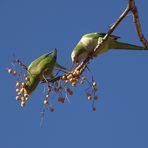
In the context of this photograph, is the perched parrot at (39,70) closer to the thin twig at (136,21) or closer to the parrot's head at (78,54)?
the parrot's head at (78,54)

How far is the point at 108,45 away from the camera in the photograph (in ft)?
9.47

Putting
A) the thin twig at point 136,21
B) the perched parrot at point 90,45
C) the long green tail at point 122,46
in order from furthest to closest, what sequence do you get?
the perched parrot at point 90,45 → the long green tail at point 122,46 → the thin twig at point 136,21

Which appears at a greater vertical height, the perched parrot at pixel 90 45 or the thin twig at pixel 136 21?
the perched parrot at pixel 90 45

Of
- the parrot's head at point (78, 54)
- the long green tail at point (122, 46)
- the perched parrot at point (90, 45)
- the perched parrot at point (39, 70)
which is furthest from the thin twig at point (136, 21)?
the parrot's head at point (78, 54)

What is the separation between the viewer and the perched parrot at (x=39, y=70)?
2459mm

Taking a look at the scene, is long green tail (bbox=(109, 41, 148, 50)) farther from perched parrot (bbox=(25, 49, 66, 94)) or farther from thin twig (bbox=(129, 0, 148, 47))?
perched parrot (bbox=(25, 49, 66, 94))

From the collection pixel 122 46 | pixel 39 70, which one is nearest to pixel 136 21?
pixel 122 46

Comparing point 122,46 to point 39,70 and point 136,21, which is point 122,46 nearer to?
point 136,21

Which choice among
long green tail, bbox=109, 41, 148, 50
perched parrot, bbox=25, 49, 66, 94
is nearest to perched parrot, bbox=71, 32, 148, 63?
long green tail, bbox=109, 41, 148, 50

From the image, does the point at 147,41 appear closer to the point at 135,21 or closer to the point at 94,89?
the point at 135,21

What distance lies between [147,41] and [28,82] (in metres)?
0.86

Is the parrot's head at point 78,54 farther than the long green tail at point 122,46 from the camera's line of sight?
Yes

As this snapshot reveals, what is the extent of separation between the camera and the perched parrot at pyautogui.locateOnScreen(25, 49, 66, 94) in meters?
2.46

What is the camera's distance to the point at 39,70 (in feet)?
8.09
